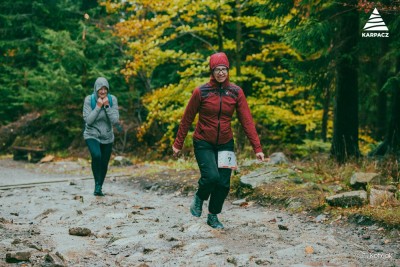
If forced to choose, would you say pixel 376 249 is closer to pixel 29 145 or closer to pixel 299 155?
pixel 299 155

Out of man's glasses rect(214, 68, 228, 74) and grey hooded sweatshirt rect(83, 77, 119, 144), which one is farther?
grey hooded sweatshirt rect(83, 77, 119, 144)

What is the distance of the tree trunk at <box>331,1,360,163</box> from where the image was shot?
39.3ft

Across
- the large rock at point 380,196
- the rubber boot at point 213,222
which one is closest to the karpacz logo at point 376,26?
the large rock at point 380,196

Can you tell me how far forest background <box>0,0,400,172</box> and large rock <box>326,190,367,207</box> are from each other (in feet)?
7.55

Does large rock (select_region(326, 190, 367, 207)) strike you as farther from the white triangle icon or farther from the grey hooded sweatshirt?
the white triangle icon

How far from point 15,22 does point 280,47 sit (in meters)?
16.2

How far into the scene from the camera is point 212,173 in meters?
6.55

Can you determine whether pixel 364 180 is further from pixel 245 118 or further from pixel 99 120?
pixel 99 120

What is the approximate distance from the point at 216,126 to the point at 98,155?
375cm

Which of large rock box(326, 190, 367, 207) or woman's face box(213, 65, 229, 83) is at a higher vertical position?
woman's face box(213, 65, 229, 83)

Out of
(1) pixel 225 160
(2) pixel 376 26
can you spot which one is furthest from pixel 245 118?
(2) pixel 376 26

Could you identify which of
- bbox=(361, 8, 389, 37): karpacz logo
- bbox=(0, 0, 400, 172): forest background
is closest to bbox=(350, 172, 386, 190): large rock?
bbox=(0, 0, 400, 172): forest background

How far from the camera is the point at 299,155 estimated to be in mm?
18594

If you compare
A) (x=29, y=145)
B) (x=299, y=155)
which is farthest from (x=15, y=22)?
(x=299, y=155)
